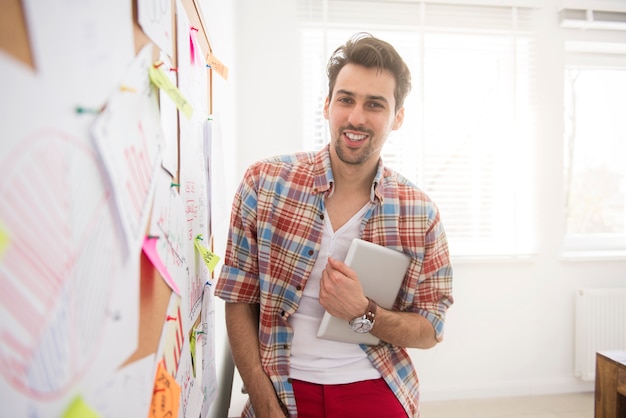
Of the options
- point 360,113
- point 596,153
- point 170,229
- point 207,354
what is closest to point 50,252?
point 170,229

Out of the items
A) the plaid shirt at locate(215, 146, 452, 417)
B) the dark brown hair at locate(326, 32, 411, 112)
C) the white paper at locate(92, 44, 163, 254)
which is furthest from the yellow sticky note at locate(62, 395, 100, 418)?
the dark brown hair at locate(326, 32, 411, 112)

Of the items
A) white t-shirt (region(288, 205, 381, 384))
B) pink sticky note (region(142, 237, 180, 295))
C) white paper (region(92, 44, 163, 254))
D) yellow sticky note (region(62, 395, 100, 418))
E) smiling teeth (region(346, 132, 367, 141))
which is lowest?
white t-shirt (region(288, 205, 381, 384))

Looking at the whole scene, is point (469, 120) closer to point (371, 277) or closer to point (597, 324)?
point (597, 324)

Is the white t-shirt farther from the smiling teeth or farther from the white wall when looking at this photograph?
the white wall

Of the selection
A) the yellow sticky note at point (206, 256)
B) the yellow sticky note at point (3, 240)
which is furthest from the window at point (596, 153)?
the yellow sticky note at point (3, 240)

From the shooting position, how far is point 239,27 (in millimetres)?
2041

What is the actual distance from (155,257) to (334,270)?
1.76ft

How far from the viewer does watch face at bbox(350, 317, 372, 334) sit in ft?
2.93

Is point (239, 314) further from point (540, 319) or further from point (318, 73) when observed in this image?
point (540, 319)

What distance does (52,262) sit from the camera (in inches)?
9.1

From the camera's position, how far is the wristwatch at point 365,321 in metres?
0.89

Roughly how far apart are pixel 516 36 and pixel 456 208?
3.52 ft

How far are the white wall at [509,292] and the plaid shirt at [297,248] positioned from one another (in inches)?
45.6

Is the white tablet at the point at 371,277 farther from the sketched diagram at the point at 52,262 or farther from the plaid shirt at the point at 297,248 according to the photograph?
the sketched diagram at the point at 52,262
